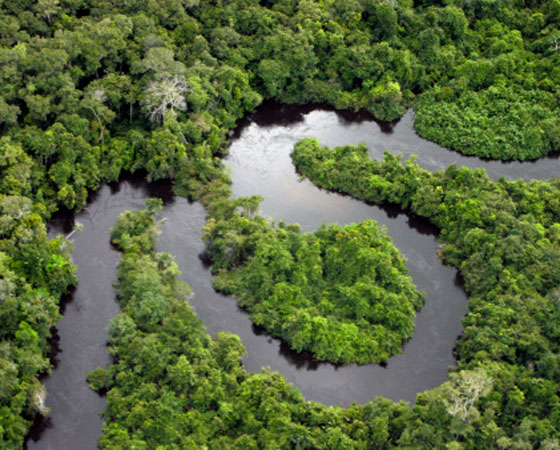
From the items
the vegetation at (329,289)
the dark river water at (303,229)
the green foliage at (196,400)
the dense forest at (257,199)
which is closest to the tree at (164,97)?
the dense forest at (257,199)

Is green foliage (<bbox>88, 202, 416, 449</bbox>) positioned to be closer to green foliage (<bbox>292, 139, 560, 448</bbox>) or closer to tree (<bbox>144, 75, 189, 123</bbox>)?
green foliage (<bbox>292, 139, 560, 448</bbox>)

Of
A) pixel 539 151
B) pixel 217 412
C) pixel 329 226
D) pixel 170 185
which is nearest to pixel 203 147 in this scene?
pixel 170 185

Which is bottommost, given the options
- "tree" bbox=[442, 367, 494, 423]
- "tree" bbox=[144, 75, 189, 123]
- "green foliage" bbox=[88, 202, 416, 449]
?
"green foliage" bbox=[88, 202, 416, 449]

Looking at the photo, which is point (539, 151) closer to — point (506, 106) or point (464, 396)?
point (506, 106)

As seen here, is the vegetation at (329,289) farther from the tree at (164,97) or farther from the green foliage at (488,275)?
the tree at (164,97)

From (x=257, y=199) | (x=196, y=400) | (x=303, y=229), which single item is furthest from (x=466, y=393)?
(x=257, y=199)

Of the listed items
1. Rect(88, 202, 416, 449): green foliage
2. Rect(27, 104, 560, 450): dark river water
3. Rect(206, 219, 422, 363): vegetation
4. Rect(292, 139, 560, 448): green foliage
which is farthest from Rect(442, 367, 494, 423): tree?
Rect(206, 219, 422, 363): vegetation
